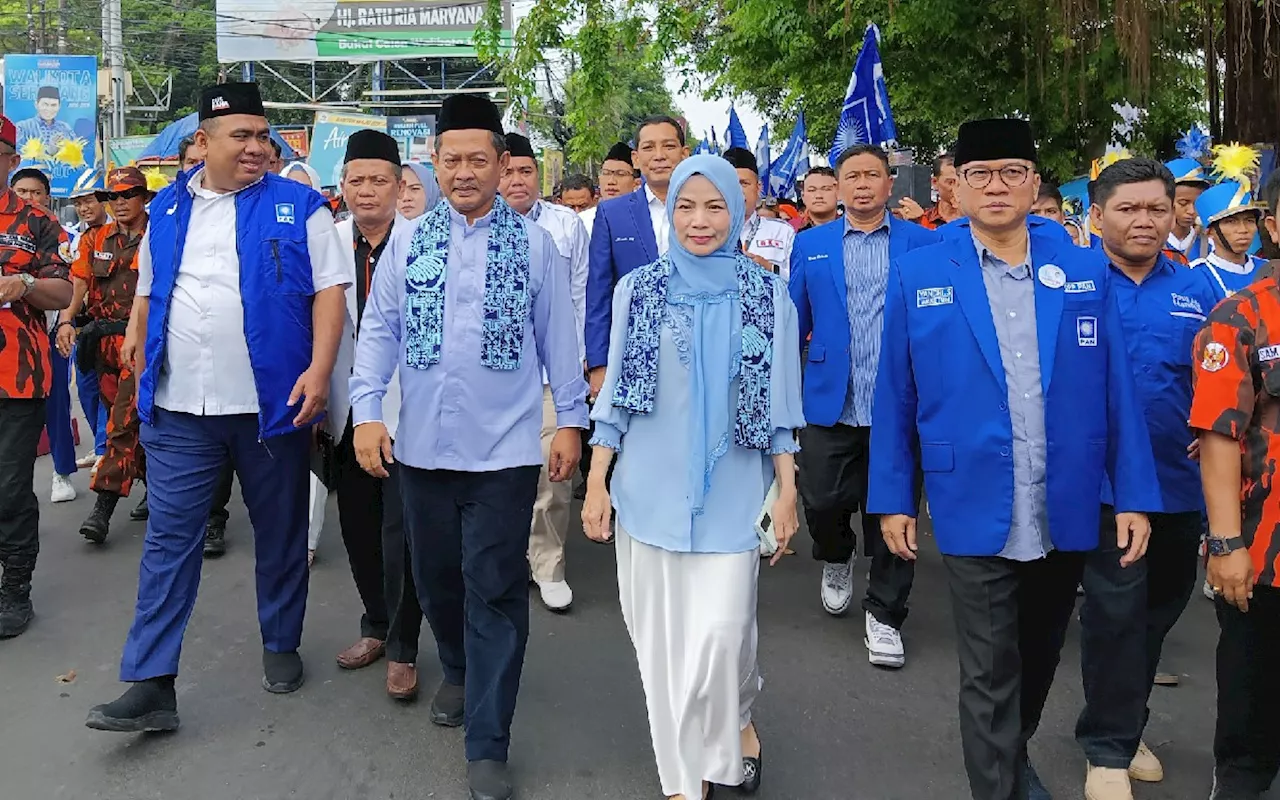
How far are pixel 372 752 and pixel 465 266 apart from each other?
173 cm

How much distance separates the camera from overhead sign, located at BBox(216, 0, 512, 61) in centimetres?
3606

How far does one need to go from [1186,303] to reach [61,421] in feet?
22.2

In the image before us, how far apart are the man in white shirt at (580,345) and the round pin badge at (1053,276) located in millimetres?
2386

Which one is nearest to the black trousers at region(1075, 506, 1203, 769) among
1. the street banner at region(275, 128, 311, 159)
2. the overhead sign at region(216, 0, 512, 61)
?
the street banner at region(275, 128, 311, 159)

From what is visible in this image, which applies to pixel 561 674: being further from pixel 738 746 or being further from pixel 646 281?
pixel 646 281

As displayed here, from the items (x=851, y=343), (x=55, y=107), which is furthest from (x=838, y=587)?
(x=55, y=107)

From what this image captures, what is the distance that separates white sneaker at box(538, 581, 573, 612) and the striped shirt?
62.8 inches

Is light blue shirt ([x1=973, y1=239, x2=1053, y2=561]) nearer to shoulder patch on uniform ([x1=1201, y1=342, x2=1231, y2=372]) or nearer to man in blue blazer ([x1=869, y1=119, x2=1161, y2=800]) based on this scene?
man in blue blazer ([x1=869, y1=119, x2=1161, y2=800])

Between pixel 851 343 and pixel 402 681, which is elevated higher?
pixel 851 343

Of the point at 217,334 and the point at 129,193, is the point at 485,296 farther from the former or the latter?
the point at 129,193

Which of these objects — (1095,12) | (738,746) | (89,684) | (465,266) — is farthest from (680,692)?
(1095,12)

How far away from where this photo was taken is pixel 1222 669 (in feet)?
10.8

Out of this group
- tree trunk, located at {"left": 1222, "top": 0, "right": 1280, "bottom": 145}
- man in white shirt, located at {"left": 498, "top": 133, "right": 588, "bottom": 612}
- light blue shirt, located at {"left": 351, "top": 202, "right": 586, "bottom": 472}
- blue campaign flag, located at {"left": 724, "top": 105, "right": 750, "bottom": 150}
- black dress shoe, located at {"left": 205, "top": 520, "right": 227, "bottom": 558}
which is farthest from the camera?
blue campaign flag, located at {"left": 724, "top": 105, "right": 750, "bottom": 150}

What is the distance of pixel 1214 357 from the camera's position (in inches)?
116
